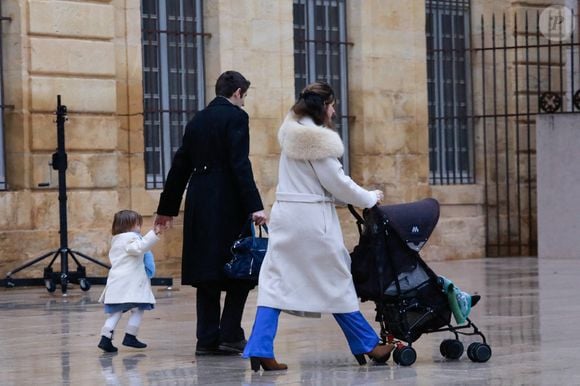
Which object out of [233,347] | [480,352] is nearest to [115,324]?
[233,347]

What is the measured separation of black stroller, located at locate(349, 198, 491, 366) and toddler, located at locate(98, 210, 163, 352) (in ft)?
5.36

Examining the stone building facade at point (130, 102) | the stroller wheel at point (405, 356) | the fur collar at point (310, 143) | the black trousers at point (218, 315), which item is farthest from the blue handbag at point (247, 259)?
the stone building facade at point (130, 102)

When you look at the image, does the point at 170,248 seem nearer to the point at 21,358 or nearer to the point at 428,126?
the point at 428,126

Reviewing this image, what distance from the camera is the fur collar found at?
8.49 m

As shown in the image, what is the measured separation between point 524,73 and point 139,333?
1072 centimetres

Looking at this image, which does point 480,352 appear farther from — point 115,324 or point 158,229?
point 115,324

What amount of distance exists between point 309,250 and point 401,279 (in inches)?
23.0

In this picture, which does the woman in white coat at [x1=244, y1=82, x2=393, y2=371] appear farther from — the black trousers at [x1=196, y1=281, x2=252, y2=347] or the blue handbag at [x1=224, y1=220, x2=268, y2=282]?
the black trousers at [x1=196, y1=281, x2=252, y2=347]

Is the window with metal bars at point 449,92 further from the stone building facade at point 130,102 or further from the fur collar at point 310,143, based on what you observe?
the fur collar at point 310,143

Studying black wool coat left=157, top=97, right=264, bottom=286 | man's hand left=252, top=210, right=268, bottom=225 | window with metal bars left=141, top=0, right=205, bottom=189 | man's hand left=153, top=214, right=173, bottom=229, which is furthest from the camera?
window with metal bars left=141, top=0, right=205, bottom=189

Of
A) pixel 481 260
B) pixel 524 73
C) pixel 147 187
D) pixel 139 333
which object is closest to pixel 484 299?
pixel 139 333

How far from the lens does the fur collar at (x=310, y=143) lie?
8492mm

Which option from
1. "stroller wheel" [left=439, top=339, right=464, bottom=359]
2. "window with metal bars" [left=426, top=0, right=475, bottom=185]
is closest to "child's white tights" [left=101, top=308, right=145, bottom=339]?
"stroller wheel" [left=439, top=339, right=464, bottom=359]

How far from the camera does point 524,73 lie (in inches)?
797
